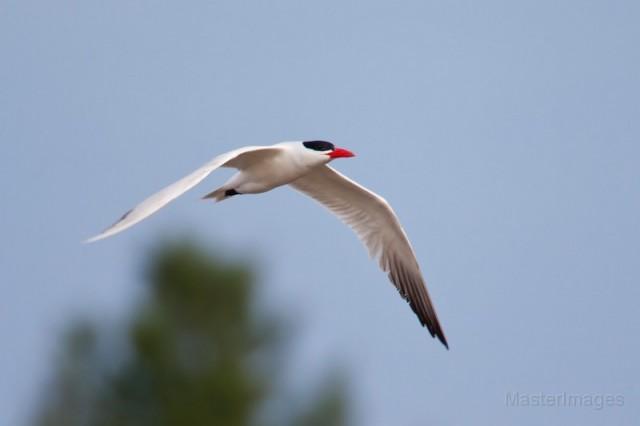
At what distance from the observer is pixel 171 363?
1680 cm

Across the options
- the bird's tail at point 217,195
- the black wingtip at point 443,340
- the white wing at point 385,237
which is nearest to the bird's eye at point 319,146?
the bird's tail at point 217,195

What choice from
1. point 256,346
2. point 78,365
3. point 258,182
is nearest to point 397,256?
point 258,182

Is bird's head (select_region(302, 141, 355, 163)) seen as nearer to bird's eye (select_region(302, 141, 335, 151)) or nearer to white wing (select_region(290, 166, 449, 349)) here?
bird's eye (select_region(302, 141, 335, 151))

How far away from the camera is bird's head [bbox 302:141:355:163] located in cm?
1892

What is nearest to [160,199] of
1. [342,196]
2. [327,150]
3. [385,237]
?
[327,150]

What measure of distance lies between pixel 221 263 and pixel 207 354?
Answer: 1.54 meters

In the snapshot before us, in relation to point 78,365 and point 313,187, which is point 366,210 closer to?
point 313,187

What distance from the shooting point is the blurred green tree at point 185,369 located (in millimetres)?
16312

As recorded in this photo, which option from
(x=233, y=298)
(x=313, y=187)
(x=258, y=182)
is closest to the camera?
(x=233, y=298)

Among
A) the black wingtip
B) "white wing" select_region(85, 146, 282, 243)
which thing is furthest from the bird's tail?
the black wingtip

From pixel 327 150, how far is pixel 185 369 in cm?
380

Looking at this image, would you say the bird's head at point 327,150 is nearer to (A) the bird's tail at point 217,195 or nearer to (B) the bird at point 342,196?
(B) the bird at point 342,196

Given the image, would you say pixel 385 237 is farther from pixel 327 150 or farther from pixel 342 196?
pixel 327 150

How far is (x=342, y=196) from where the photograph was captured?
21188mm
